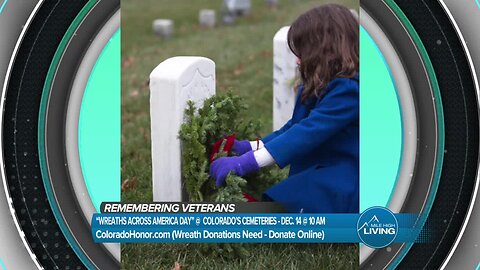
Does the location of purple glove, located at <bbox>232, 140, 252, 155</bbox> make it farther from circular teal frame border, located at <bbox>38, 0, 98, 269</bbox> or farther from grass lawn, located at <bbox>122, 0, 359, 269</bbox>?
circular teal frame border, located at <bbox>38, 0, 98, 269</bbox>

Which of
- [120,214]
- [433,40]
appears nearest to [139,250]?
[120,214]

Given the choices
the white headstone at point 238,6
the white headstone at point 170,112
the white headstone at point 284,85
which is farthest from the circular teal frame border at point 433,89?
the white headstone at point 238,6

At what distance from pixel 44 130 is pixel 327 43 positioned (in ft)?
2.57

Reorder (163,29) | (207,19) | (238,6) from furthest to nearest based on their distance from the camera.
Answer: (238,6), (207,19), (163,29)

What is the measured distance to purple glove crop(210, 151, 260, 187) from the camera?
1.99m

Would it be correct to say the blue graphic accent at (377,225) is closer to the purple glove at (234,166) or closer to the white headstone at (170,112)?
the purple glove at (234,166)

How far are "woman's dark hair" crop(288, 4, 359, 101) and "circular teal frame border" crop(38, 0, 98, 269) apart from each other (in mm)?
575

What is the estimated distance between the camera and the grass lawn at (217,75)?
6.43 ft

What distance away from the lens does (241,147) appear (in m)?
2.12

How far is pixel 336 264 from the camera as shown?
1.94m

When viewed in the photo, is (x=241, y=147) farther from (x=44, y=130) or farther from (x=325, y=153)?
(x=44, y=130)

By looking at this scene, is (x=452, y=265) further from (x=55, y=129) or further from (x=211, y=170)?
(x=55, y=129)

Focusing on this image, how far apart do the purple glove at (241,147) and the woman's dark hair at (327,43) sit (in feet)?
0.88

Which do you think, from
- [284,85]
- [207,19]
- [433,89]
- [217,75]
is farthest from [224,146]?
[207,19]
